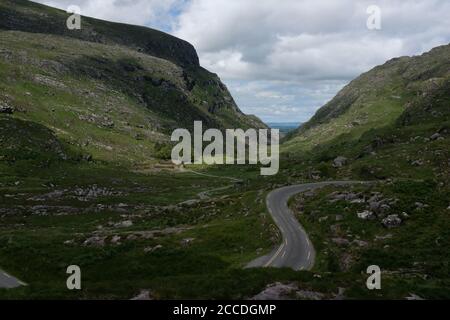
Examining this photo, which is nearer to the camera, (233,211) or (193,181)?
(233,211)

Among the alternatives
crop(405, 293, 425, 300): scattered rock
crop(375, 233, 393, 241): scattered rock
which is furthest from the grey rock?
crop(375, 233, 393, 241): scattered rock

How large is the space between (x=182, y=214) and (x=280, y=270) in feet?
179

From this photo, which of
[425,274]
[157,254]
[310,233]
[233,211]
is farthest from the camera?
[233,211]

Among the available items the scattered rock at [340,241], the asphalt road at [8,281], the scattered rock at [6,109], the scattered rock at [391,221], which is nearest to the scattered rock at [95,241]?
the asphalt road at [8,281]

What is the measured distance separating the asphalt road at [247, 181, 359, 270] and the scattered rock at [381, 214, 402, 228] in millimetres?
10929

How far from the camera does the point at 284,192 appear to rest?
9694 cm

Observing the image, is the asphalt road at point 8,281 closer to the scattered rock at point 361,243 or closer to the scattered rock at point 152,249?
the scattered rock at point 152,249

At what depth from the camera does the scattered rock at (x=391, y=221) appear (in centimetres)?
6119

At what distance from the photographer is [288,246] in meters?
59.9

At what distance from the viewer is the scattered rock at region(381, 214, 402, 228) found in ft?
201

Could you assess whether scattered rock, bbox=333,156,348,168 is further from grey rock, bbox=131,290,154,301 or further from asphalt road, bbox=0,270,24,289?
grey rock, bbox=131,290,154,301

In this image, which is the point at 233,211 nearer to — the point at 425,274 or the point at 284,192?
the point at 284,192

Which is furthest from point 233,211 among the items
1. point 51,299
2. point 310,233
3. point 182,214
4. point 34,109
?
point 34,109

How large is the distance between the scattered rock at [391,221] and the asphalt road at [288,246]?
1093cm
